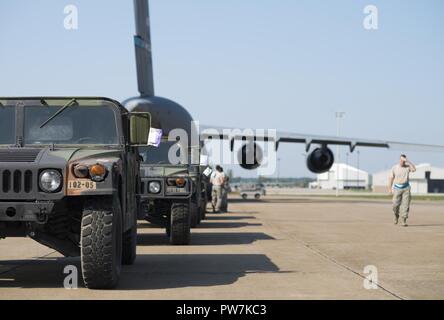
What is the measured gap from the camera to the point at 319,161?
34781 millimetres

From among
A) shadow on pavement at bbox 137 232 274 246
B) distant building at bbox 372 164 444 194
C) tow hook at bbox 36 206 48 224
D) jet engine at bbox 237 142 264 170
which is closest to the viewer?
tow hook at bbox 36 206 48 224

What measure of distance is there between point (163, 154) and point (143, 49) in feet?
48.7

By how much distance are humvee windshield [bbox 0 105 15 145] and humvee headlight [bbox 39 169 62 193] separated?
125 centimetres

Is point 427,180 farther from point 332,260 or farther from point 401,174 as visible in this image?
point 332,260

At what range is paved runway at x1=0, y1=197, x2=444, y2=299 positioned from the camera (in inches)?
257

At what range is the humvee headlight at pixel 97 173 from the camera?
6.34m

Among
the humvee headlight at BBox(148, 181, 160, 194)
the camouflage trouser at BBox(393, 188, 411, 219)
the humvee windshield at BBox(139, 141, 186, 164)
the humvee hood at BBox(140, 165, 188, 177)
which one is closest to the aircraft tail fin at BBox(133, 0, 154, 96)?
the camouflage trouser at BBox(393, 188, 411, 219)

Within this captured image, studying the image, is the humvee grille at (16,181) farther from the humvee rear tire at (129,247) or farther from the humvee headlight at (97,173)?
the humvee rear tire at (129,247)

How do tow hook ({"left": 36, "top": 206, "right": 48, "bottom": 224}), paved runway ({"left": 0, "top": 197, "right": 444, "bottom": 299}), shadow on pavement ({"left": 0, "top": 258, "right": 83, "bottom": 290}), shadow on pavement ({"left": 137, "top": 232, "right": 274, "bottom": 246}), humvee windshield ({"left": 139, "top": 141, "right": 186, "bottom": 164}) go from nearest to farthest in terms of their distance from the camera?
tow hook ({"left": 36, "top": 206, "right": 48, "bottom": 224})
paved runway ({"left": 0, "top": 197, "right": 444, "bottom": 299})
shadow on pavement ({"left": 0, "top": 258, "right": 83, "bottom": 290})
shadow on pavement ({"left": 137, "top": 232, "right": 274, "bottom": 246})
humvee windshield ({"left": 139, "top": 141, "right": 186, "bottom": 164})

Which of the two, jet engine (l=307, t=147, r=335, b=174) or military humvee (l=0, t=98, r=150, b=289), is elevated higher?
military humvee (l=0, t=98, r=150, b=289)

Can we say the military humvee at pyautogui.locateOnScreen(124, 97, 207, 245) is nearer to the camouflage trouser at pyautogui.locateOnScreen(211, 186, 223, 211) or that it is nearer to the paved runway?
the paved runway

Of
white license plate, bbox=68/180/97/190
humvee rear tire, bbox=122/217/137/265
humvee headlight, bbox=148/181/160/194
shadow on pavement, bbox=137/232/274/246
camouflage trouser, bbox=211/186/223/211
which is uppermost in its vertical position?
white license plate, bbox=68/180/97/190

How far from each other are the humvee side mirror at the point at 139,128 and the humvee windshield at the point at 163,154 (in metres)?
4.99

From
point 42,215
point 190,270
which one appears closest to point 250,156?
point 190,270
